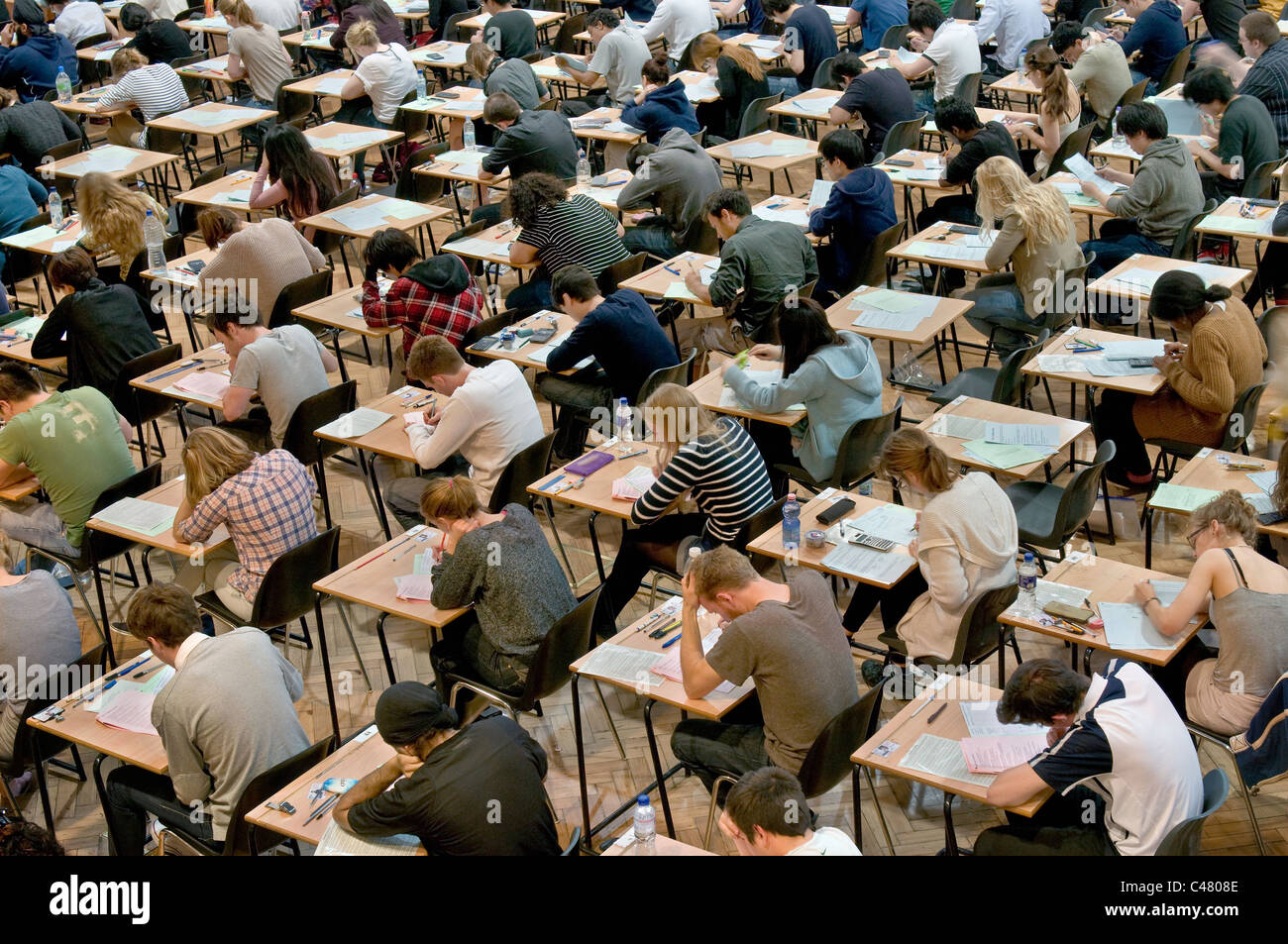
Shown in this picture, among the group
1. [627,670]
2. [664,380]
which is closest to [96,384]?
[664,380]

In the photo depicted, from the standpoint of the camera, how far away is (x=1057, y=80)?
9.80 m

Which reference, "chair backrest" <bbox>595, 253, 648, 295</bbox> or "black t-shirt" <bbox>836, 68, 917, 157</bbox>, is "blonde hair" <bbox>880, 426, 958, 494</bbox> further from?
"black t-shirt" <bbox>836, 68, 917, 157</bbox>

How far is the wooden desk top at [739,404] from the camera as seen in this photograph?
6.82 meters

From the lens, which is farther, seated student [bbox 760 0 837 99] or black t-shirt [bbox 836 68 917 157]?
seated student [bbox 760 0 837 99]

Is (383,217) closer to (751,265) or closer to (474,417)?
(751,265)

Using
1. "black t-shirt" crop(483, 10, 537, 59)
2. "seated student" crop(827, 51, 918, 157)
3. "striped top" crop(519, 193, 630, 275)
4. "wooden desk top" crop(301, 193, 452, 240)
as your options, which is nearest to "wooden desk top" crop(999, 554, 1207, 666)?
"striped top" crop(519, 193, 630, 275)

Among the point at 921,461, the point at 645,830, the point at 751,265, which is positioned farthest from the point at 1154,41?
the point at 645,830

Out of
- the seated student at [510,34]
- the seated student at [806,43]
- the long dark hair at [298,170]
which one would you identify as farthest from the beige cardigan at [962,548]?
the seated student at [510,34]

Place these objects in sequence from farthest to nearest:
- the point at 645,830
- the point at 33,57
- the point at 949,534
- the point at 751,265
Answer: the point at 33,57 < the point at 751,265 < the point at 949,534 < the point at 645,830

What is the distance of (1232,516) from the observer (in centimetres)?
517

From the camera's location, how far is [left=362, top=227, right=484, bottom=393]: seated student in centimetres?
777

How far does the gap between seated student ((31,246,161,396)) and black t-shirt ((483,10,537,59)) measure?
5614mm

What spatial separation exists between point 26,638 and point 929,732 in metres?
3.45
